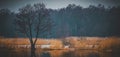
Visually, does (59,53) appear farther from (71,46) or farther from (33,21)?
(33,21)

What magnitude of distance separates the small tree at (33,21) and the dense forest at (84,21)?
0.23ft

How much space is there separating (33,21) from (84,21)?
0.68 meters

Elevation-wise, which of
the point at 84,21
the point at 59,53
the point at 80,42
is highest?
the point at 84,21

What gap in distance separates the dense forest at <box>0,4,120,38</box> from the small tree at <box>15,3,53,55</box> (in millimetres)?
72

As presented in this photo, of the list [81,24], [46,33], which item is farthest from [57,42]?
[81,24]

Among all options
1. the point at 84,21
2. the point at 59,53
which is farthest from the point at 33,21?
the point at 84,21

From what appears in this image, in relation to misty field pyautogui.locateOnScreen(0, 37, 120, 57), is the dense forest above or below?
above

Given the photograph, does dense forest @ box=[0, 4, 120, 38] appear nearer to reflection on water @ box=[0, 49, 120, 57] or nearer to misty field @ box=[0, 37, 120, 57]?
misty field @ box=[0, 37, 120, 57]

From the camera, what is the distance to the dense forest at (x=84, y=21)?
9.68 feet

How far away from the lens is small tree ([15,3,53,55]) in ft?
9.75

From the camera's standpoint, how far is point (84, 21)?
2.96 metres

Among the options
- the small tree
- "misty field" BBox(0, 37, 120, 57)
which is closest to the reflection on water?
"misty field" BBox(0, 37, 120, 57)

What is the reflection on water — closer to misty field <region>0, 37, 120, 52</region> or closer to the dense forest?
misty field <region>0, 37, 120, 52</region>

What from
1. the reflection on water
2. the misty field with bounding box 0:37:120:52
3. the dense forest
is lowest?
the reflection on water
